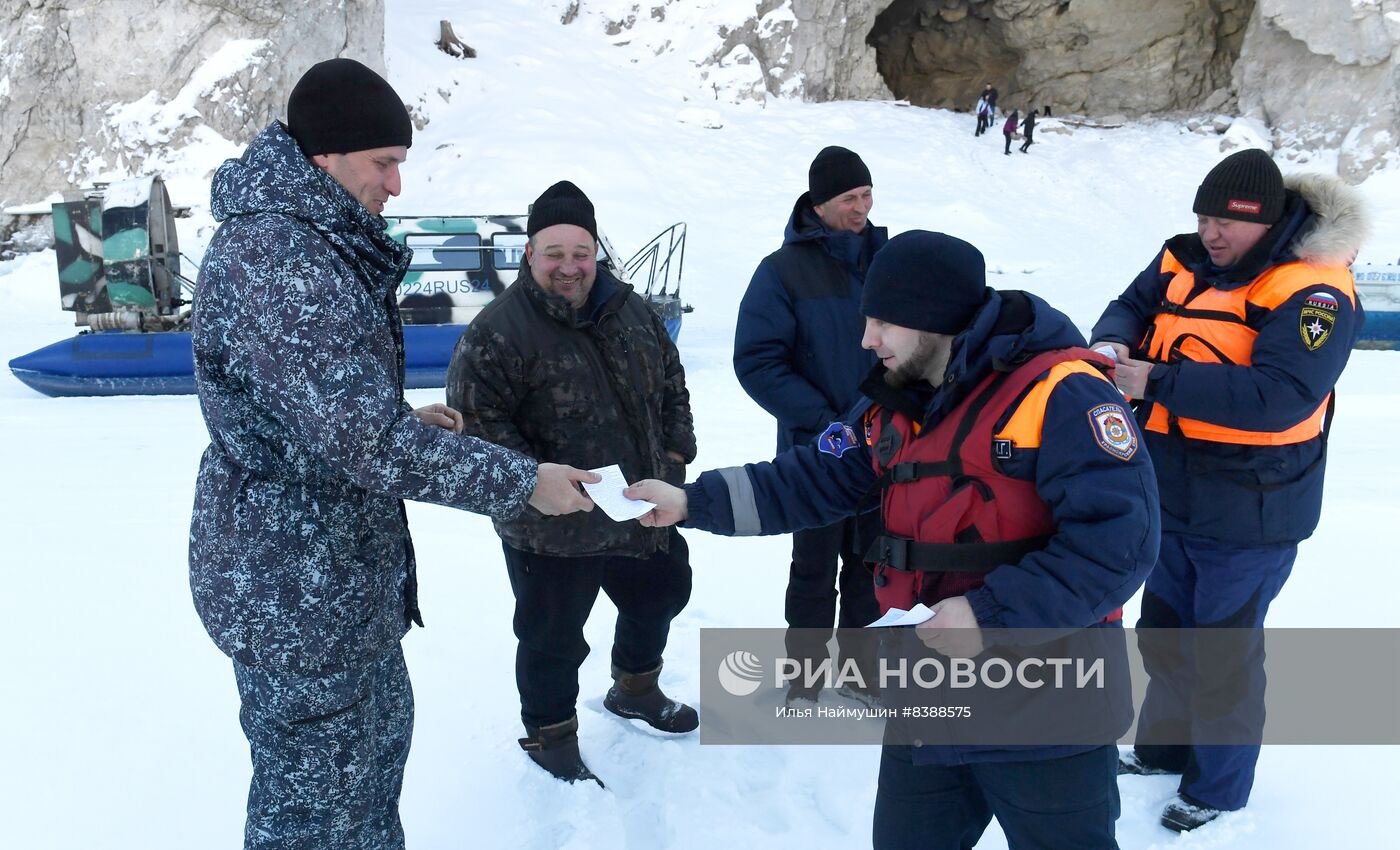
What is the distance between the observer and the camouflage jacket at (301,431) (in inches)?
69.0

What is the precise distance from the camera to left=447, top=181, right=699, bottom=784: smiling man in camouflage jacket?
290 centimetres

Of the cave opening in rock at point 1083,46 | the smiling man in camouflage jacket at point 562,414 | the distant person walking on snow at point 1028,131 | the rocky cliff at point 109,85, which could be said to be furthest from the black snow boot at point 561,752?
the cave opening in rock at point 1083,46

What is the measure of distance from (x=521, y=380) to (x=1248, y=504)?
2.03 meters

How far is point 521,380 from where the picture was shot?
9.57ft

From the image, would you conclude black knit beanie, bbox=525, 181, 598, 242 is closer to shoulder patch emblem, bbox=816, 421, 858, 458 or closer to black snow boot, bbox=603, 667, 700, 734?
shoulder patch emblem, bbox=816, 421, 858, 458

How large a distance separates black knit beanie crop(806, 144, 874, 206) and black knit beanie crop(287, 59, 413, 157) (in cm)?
168

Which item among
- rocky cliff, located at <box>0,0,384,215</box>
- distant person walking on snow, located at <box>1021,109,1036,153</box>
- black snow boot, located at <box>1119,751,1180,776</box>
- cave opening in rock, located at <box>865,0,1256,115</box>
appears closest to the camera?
black snow boot, located at <box>1119,751,1180,776</box>

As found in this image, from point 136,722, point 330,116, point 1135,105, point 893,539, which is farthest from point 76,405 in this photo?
point 1135,105

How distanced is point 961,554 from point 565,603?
58.9 inches

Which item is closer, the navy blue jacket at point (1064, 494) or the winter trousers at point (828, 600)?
the navy blue jacket at point (1064, 494)

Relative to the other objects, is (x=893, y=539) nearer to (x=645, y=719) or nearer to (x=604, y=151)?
(x=645, y=719)

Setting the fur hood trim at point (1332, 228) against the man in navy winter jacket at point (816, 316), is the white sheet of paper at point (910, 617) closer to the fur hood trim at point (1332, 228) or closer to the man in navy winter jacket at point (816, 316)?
the man in navy winter jacket at point (816, 316)

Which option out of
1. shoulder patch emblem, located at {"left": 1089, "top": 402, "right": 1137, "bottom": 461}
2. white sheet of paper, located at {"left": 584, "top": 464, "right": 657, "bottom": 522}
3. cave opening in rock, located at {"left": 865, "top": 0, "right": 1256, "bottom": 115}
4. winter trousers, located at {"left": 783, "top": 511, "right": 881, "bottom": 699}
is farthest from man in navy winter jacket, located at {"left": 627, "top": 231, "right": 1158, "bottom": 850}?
cave opening in rock, located at {"left": 865, "top": 0, "right": 1256, "bottom": 115}

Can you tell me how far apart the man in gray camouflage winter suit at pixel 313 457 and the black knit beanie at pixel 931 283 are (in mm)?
771
